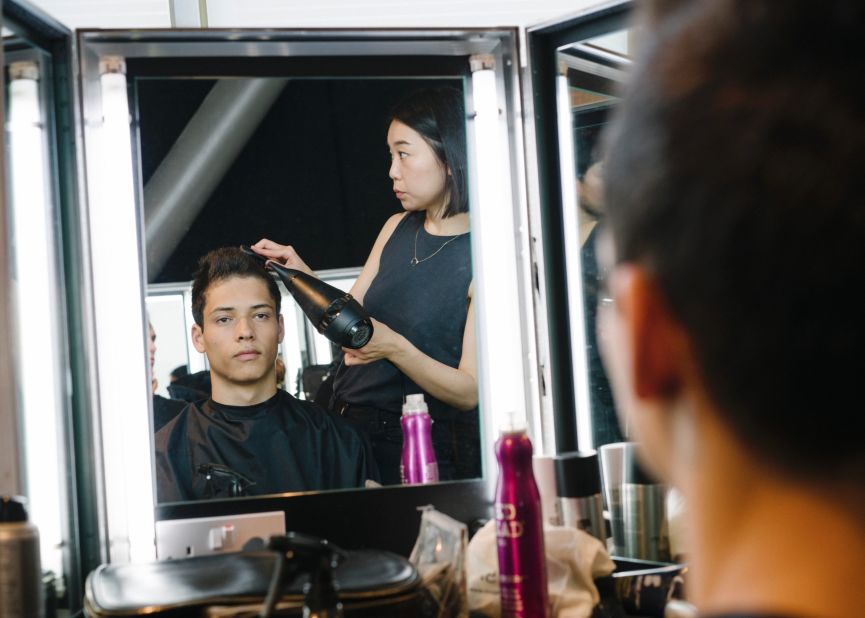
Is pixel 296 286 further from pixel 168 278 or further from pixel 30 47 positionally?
pixel 30 47

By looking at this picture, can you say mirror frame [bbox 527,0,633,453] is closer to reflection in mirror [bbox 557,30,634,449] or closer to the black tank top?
reflection in mirror [bbox 557,30,634,449]

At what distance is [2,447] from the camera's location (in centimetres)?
117

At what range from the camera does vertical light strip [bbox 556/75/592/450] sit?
5.13ft

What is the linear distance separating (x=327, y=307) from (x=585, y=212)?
44 centimetres

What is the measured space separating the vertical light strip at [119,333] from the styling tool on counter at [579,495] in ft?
1.96

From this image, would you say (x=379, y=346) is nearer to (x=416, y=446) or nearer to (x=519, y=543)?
(x=416, y=446)

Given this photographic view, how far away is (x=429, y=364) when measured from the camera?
59.9 inches

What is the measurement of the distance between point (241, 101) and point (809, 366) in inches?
46.5

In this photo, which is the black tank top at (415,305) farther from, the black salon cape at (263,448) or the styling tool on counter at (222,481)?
the styling tool on counter at (222,481)

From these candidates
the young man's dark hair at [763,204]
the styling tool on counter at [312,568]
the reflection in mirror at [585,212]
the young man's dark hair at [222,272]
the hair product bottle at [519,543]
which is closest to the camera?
the young man's dark hair at [763,204]

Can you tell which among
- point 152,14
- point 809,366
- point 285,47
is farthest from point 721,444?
point 152,14

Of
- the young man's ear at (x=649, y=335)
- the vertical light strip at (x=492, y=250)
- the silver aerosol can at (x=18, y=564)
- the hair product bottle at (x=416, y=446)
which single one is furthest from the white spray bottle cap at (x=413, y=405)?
the young man's ear at (x=649, y=335)

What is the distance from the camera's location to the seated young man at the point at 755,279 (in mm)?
430

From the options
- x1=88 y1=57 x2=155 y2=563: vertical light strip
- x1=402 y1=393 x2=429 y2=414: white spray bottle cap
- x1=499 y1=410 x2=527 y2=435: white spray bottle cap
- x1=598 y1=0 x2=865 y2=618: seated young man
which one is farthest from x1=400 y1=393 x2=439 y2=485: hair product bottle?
x1=598 y1=0 x2=865 y2=618: seated young man
